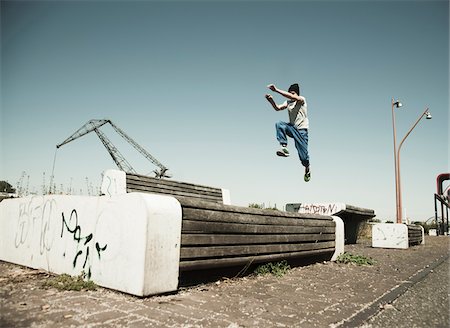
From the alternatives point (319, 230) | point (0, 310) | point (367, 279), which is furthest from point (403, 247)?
point (0, 310)

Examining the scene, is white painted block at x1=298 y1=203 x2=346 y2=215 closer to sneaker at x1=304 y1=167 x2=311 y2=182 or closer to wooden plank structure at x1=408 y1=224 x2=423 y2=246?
wooden plank structure at x1=408 y1=224 x2=423 y2=246

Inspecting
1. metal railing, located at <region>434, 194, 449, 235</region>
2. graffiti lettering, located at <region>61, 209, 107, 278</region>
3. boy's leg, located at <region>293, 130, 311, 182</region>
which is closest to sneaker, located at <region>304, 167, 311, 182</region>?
boy's leg, located at <region>293, 130, 311, 182</region>

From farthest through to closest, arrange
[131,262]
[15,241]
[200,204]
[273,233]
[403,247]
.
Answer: [403,247] → [15,241] → [273,233] → [200,204] → [131,262]

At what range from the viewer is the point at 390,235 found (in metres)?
12.5

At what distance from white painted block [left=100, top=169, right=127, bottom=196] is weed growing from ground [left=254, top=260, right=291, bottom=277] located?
357 centimetres

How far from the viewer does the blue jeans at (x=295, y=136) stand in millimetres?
6582

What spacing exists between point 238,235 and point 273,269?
140 centimetres

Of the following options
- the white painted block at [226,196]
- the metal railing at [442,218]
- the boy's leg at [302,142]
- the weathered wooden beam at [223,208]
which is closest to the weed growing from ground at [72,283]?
the weathered wooden beam at [223,208]

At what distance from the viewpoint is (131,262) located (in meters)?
3.57

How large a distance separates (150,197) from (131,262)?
2.43ft

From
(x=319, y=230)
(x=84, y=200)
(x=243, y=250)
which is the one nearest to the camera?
(x=84, y=200)

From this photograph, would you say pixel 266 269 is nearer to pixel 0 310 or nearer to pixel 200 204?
pixel 200 204

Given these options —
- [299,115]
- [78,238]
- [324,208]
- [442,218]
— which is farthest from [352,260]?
[442,218]

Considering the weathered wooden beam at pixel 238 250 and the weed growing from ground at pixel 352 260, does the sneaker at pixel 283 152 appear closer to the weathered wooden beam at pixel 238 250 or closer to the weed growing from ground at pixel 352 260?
the weathered wooden beam at pixel 238 250
